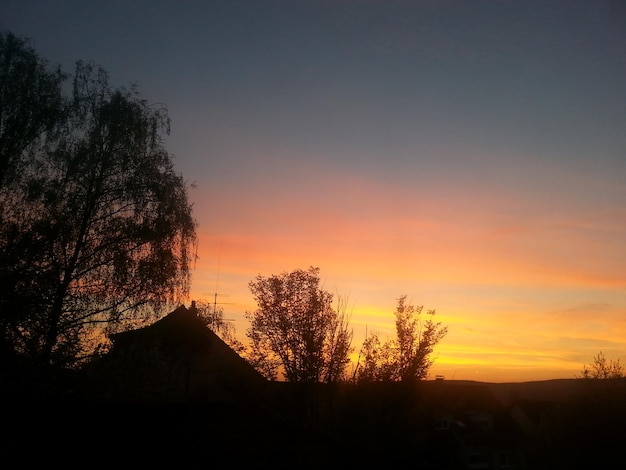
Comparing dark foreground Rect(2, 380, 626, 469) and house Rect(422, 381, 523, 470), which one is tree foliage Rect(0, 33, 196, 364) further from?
house Rect(422, 381, 523, 470)

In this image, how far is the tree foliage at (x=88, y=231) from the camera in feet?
51.3

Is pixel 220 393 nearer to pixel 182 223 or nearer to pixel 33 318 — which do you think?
pixel 182 223

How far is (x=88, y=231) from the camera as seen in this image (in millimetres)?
18406

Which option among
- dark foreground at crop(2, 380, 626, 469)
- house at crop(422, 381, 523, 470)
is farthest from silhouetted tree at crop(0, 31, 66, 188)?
house at crop(422, 381, 523, 470)

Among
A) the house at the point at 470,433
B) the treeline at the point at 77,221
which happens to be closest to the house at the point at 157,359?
the treeline at the point at 77,221

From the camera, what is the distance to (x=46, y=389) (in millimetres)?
14875

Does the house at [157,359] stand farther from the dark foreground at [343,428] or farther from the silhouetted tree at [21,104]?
the silhouetted tree at [21,104]

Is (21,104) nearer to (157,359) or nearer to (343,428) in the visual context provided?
(157,359)

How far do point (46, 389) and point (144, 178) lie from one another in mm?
8134

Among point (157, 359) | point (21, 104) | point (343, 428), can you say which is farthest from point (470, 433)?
point (21, 104)

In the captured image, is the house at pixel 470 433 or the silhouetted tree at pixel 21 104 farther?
the house at pixel 470 433

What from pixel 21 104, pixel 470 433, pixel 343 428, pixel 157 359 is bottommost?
pixel 470 433

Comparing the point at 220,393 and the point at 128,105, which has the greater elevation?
the point at 128,105

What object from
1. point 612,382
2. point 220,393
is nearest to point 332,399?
point 220,393
